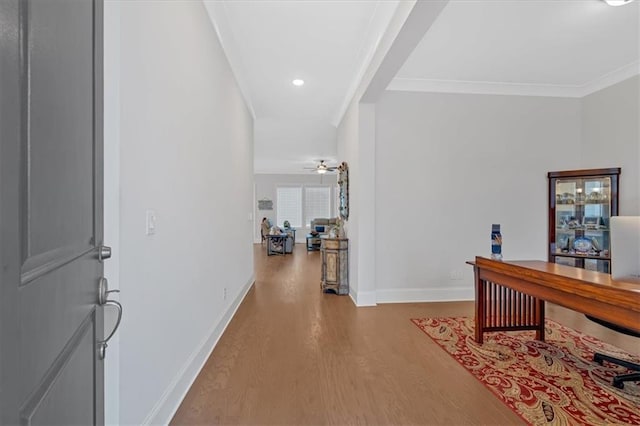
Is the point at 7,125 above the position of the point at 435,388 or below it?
above

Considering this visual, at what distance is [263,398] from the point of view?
2.01 metres

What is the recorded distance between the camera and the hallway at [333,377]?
1.86m

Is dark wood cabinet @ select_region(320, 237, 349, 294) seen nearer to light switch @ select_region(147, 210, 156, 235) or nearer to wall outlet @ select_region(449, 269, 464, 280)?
wall outlet @ select_region(449, 269, 464, 280)

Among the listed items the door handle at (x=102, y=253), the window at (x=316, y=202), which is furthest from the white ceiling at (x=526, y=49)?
the window at (x=316, y=202)

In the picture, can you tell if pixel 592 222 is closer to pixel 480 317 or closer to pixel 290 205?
pixel 480 317

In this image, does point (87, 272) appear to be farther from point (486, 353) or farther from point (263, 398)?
point (486, 353)

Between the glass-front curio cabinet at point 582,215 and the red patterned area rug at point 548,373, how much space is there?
120 cm

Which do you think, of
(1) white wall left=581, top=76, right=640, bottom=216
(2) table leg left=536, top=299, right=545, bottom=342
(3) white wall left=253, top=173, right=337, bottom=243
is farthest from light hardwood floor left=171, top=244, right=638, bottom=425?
(3) white wall left=253, top=173, right=337, bottom=243

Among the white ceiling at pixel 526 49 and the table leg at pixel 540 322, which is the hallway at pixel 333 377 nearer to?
the table leg at pixel 540 322

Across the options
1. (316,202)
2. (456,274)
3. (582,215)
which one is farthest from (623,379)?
(316,202)

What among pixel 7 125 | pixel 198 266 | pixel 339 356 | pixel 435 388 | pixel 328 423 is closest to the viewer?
pixel 7 125

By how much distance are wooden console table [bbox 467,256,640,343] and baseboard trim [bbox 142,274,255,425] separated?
7.50 ft

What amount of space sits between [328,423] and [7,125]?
192cm

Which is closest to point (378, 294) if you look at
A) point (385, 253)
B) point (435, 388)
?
point (385, 253)
